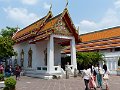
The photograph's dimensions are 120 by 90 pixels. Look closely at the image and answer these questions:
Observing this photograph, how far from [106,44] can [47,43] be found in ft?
45.3

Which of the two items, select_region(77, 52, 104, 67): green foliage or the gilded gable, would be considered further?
select_region(77, 52, 104, 67): green foliage

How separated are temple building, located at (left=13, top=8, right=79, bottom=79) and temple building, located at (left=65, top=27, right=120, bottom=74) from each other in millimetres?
6911

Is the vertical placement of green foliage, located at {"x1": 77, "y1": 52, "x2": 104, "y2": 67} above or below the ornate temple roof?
below

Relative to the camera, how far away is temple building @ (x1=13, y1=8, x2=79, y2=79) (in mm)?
22219

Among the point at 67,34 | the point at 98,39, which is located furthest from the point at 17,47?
the point at 98,39

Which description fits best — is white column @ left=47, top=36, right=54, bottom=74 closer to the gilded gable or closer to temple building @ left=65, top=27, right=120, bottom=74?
the gilded gable

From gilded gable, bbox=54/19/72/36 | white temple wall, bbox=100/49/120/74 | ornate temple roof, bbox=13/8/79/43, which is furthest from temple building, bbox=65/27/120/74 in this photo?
gilded gable, bbox=54/19/72/36

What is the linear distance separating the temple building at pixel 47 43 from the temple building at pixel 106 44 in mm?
6911

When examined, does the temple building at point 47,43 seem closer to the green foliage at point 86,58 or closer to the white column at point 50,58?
the white column at point 50,58

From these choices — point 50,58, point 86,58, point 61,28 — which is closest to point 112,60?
point 86,58

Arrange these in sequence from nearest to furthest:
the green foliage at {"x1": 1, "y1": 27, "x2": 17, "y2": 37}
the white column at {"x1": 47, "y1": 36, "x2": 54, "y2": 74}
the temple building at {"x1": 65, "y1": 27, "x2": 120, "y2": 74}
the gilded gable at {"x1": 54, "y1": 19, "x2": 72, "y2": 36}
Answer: the white column at {"x1": 47, "y1": 36, "x2": 54, "y2": 74}
the gilded gable at {"x1": 54, "y1": 19, "x2": 72, "y2": 36}
the temple building at {"x1": 65, "y1": 27, "x2": 120, "y2": 74}
the green foliage at {"x1": 1, "y1": 27, "x2": 17, "y2": 37}

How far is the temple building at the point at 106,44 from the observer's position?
30.6m

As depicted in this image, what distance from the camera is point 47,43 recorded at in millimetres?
23062

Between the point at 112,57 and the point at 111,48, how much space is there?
2.71m
